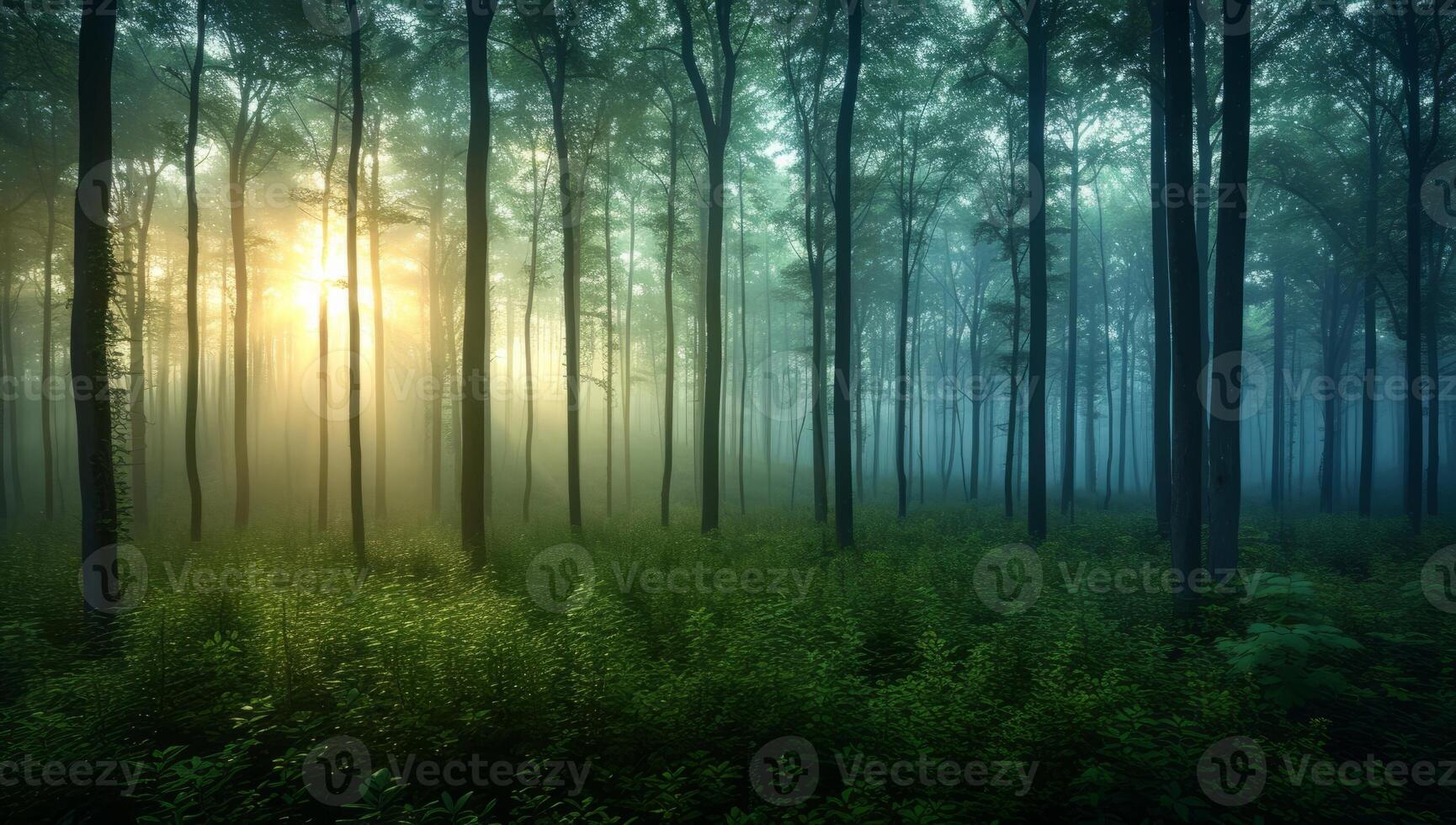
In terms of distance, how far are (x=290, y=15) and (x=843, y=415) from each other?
1594 centimetres

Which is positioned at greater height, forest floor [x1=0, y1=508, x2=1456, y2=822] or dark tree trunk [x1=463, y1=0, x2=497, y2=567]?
dark tree trunk [x1=463, y1=0, x2=497, y2=567]

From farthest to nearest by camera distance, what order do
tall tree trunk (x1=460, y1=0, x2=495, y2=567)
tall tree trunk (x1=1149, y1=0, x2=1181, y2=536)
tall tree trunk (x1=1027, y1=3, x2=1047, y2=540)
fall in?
tall tree trunk (x1=1149, y1=0, x2=1181, y2=536)
tall tree trunk (x1=1027, y1=3, x2=1047, y2=540)
tall tree trunk (x1=460, y1=0, x2=495, y2=567)

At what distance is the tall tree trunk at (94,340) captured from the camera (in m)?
7.27

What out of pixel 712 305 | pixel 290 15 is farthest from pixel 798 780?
pixel 290 15

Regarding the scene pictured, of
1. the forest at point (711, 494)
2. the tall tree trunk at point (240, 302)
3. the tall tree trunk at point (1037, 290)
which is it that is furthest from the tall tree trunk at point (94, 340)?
the tall tree trunk at point (1037, 290)

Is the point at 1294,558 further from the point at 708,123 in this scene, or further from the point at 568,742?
the point at 708,123

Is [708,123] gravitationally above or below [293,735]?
above

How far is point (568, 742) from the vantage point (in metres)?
4.20

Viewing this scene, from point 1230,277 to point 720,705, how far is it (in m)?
9.75

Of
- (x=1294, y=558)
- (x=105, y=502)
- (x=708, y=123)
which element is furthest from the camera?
(x=708, y=123)

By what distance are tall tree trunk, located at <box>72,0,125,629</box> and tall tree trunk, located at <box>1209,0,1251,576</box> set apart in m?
16.0

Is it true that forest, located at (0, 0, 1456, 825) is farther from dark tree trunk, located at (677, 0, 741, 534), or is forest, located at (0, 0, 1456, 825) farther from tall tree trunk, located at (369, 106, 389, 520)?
tall tree trunk, located at (369, 106, 389, 520)

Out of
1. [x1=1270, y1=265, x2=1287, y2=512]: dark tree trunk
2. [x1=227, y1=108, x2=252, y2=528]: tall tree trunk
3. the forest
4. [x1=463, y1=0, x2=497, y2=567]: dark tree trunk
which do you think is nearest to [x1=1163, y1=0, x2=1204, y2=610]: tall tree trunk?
the forest

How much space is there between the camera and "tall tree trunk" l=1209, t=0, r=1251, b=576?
8.02 metres
